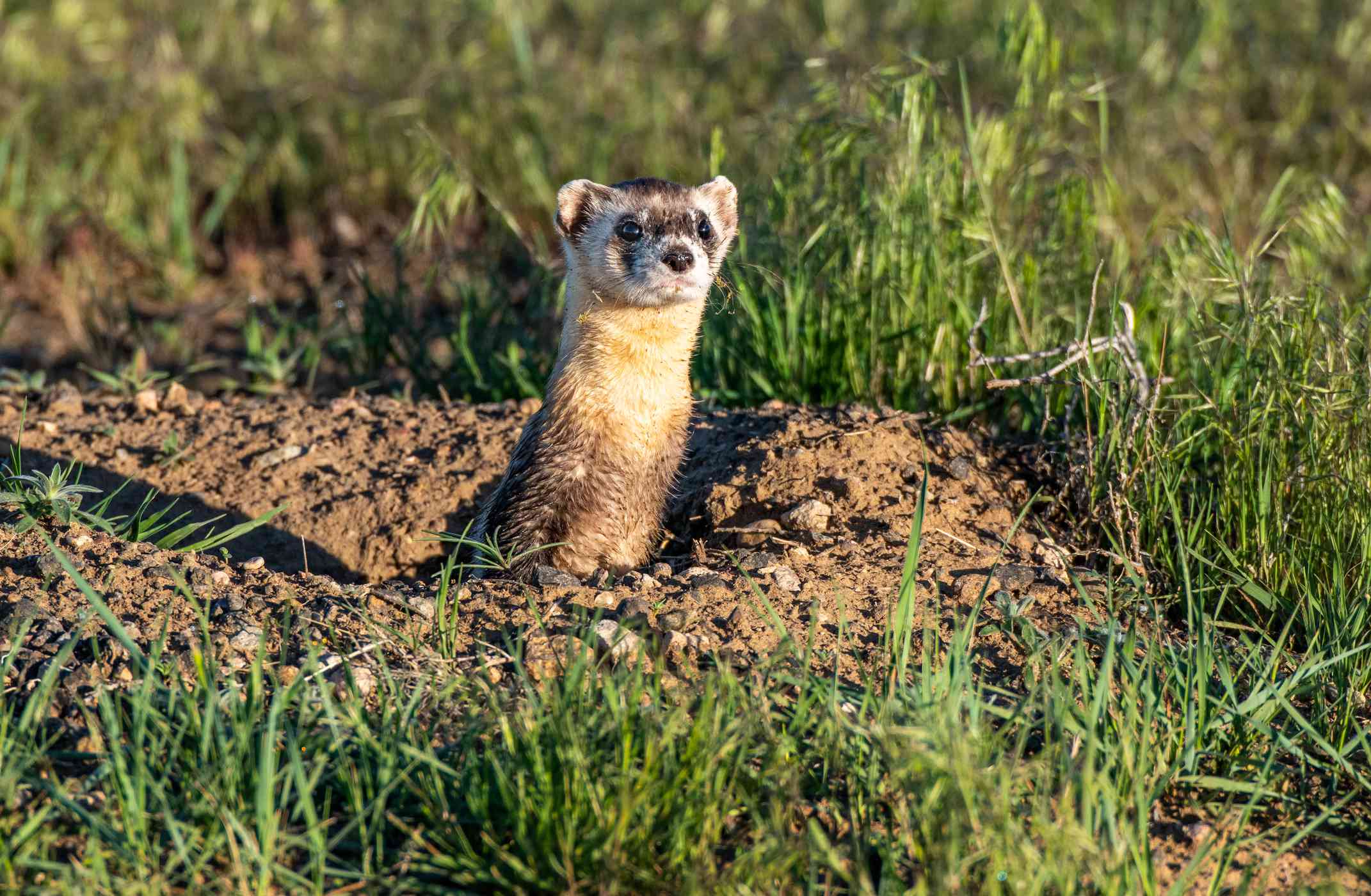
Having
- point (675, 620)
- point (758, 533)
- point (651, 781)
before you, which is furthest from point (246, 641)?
point (758, 533)

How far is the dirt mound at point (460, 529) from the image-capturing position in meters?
3.38

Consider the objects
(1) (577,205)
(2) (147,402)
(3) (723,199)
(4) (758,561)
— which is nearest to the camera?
(4) (758,561)

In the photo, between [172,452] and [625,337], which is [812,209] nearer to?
[625,337]

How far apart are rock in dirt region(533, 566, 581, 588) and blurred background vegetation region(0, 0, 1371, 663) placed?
145 centimetres

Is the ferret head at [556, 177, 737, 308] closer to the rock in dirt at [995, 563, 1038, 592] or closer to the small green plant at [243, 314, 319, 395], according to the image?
the rock in dirt at [995, 563, 1038, 592]

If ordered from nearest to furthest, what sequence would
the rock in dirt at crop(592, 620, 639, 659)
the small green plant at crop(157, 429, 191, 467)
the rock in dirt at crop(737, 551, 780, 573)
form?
the rock in dirt at crop(592, 620, 639, 659)
the rock in dirt at crop(737, 551, 780, 573)
the small green plant at crop(157, 429, 191, 467)

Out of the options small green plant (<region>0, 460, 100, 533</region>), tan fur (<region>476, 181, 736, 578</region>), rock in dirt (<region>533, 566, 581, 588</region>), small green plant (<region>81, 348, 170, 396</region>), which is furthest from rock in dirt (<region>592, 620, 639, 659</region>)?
small green plant (<region>81, 348, 170, 396</region>)

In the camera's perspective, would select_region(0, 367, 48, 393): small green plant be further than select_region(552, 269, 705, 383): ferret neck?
Yes

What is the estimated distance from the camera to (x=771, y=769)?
2.76m

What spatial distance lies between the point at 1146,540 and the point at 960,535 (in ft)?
1.69

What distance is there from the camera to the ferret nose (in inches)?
153

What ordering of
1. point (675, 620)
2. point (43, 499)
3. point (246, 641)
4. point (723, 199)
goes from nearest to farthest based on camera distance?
point (246, 641) < point (675, 620) < point (43, 499) < point (723, 199)

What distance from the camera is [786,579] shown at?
3717mm

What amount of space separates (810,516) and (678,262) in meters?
0.83
